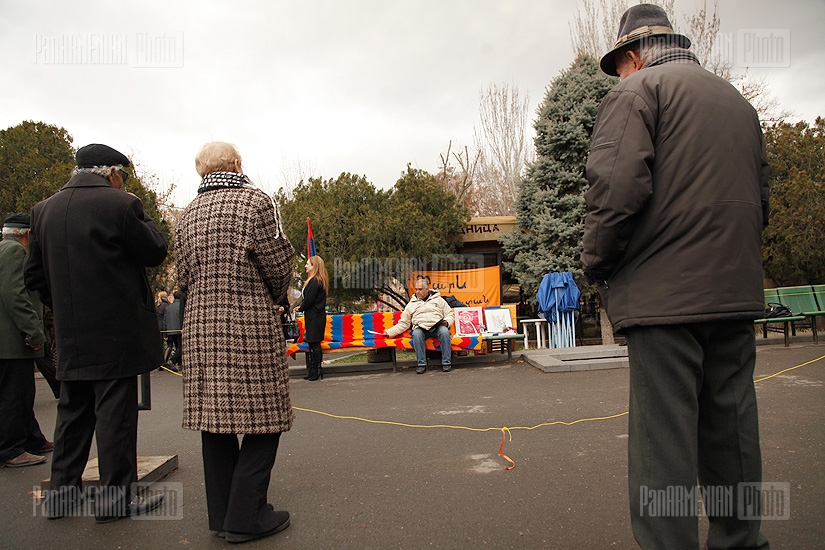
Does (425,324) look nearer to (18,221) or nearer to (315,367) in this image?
(315,367)

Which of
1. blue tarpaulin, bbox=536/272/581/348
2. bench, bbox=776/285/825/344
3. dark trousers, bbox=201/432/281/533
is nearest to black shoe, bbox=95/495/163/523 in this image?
dark trousers, bbox=201/432/281/533

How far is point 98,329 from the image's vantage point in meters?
3.35

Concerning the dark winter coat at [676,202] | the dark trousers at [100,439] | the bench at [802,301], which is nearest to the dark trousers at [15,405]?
the dark trousers at [100,439]

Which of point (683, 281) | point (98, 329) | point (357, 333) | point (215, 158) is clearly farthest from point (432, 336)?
point (683, 281)

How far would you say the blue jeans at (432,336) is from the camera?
384 inches

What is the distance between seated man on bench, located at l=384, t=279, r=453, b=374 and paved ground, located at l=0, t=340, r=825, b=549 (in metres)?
2.94

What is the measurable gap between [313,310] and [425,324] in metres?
1.97

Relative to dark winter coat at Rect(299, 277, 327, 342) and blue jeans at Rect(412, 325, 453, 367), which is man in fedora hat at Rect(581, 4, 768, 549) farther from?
dark winter coat at Rect(299, 277, 327, 342)

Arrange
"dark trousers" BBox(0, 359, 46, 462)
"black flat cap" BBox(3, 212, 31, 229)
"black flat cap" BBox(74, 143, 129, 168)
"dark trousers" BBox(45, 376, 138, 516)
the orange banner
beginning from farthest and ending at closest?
the orange banner
"black flat cap" BBox(3, 212, 31, 229)
"dark trousers" BBox(0, 359, 46, 462)
"black flat cap" BBox(74, 143, 129, 168)
"dark trousers" BBox(45, 376, 138, 516)

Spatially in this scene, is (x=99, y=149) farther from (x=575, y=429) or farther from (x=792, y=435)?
(x=792, y=435)

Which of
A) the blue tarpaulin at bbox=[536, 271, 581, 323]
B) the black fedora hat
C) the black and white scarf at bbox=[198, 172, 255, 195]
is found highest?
the black fedora hat

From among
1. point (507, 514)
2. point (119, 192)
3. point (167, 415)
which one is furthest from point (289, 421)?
point (167, 415)

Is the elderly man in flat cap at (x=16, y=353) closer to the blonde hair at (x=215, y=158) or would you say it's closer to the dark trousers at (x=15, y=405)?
the dark trousers at (x=15, y=405)

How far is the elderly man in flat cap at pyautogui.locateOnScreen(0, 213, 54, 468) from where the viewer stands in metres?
4.53
